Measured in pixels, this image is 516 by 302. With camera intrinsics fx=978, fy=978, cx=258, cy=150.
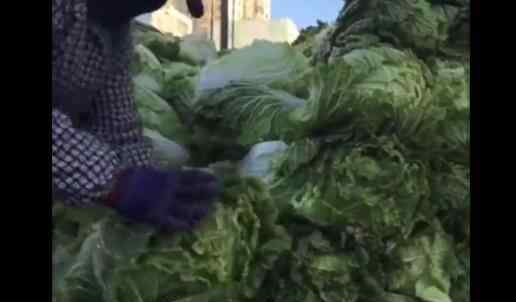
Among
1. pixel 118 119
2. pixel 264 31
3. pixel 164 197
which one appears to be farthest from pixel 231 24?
pixel 164 197

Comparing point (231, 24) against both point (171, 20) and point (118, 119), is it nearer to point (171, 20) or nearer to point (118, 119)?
point (171, 20)

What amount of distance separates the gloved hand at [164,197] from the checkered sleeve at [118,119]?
3.6 inches

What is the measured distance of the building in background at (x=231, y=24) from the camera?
2.31m

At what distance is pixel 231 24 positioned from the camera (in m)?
2.45

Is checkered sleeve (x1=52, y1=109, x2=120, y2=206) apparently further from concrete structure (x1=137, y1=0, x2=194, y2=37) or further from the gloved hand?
A: concrete structure (x1=137, y1=0, x2=194, y2=37)

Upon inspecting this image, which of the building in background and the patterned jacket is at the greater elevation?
the building in background

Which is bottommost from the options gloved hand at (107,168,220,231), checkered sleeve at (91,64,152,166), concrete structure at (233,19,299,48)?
gloved hand at (107,168,220,231)

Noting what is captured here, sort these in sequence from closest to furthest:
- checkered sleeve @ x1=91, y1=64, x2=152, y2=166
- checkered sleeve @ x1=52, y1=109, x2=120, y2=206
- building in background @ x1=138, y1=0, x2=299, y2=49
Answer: checkered sleeve @ x1=52, y1=109, x2=120, y2=206 → checkered sleeve @ x1=91, y1=64, x2=152, y2=166 → building in background @ x1=138, y1=0, x2=299, y2=49

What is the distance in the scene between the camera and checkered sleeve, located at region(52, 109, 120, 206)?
2.03 m

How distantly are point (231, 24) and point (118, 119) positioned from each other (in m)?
0.42

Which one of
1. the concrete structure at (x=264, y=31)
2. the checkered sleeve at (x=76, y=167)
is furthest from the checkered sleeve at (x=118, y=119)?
the concrete structure at (x=264, y=31)

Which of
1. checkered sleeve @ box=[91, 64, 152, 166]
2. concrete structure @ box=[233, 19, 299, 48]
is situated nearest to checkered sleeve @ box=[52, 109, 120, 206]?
checkered sleeve @ box=[91, 64, 152, 166]

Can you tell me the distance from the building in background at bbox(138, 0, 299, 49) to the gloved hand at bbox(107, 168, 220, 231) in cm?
40
